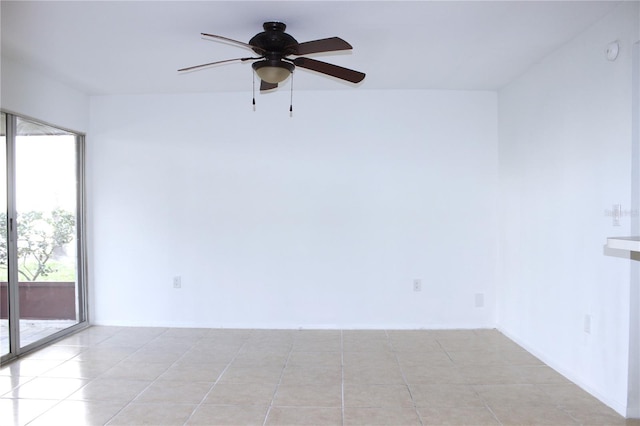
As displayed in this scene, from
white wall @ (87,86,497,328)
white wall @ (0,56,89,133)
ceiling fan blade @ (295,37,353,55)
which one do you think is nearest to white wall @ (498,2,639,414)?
white wall @ (87,86,497,328)

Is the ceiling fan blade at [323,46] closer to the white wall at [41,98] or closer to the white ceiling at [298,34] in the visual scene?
the white ceiling at [298,34]

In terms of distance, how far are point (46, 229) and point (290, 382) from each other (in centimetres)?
266

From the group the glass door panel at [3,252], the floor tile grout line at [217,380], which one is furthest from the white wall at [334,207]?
the glass door panel at [3,252]

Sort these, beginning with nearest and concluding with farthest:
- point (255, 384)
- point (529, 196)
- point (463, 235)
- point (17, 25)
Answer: point (17, 25)
point (255, 384)
point (529, 196)
point (463, 235)

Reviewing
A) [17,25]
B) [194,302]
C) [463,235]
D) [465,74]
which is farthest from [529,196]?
[17,25]

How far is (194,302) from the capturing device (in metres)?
4.19

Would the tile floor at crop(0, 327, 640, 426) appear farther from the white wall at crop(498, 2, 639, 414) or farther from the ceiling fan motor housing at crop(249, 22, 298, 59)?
the ceiling fan motor housing at crop(249, 22, 298, 59)

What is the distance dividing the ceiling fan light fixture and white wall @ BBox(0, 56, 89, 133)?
2169 millimetres

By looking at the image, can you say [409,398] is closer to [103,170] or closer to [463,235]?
[463,235]

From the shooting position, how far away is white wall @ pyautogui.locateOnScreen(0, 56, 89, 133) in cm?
320

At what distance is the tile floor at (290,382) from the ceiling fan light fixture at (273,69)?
2.02 m

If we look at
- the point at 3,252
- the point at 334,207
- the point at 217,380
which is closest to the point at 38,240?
the point at 3,252

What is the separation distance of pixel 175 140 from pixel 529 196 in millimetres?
3394

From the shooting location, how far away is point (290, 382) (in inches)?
113
